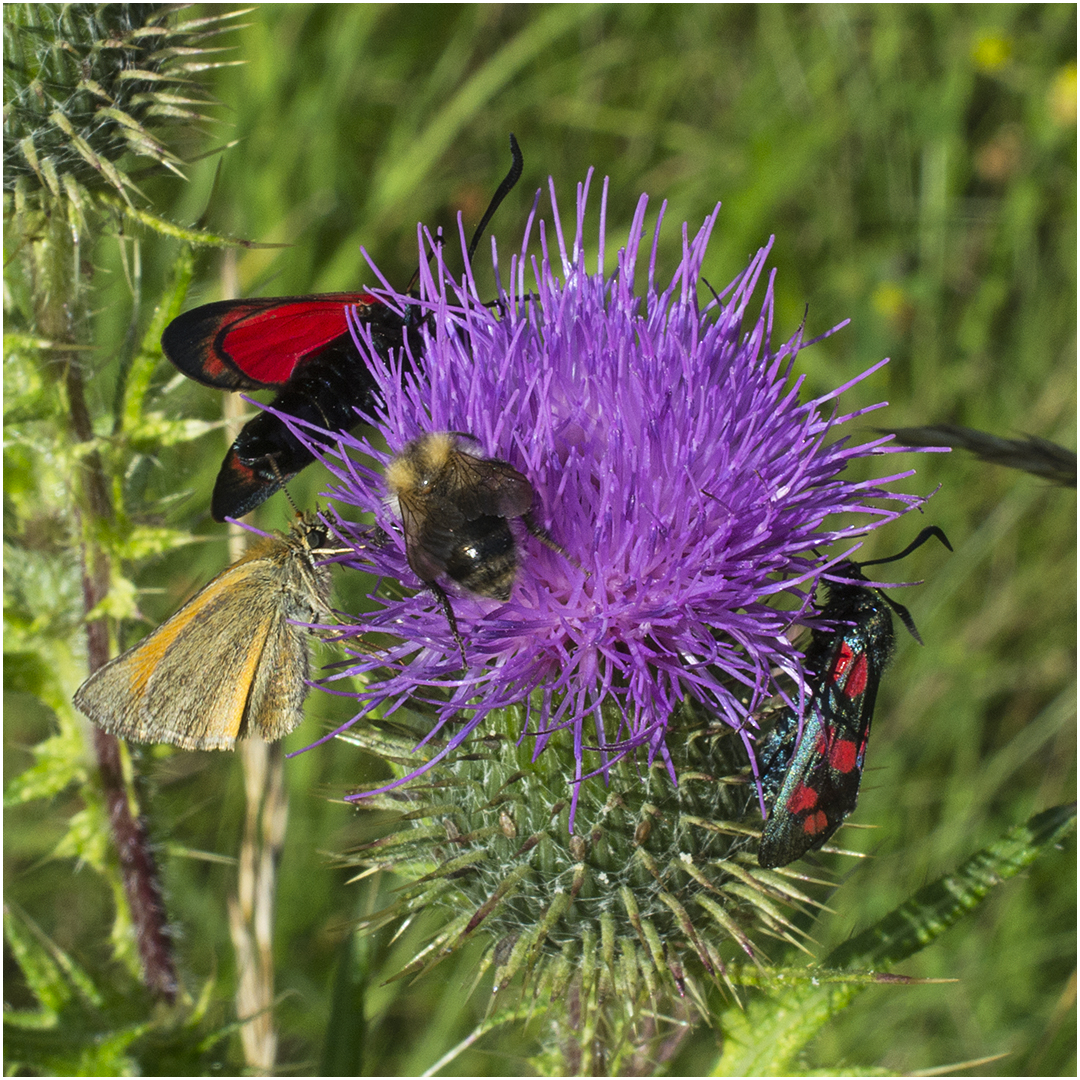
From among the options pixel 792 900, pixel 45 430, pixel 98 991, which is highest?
pixel 45 430

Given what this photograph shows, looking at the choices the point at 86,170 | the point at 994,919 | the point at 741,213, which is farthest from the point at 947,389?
the point at 86,170

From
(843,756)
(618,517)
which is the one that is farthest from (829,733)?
(618,517)

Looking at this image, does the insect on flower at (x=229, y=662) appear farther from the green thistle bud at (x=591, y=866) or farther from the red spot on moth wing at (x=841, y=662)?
the red spot on moth wing at (x=841, y=662)

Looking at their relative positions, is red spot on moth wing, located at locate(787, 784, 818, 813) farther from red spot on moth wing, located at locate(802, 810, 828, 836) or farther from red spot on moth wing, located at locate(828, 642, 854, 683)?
red spot on moth wing, located at locate(828, 642, 854, 683)

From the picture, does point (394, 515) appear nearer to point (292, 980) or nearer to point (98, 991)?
point (98, 991)

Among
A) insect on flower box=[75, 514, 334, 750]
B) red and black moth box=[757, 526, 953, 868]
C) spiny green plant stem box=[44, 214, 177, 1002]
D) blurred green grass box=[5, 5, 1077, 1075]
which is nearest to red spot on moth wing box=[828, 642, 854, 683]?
red and black moth box=[757, 526, 953, 868]
